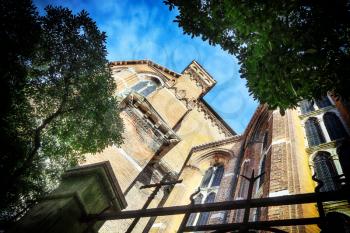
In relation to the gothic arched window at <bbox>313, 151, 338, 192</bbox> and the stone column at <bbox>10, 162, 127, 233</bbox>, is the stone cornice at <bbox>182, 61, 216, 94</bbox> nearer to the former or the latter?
the gothic arched window at <bbox>313, 151, 338, 192</bbox>

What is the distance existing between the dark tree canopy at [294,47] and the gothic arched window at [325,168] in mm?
4888

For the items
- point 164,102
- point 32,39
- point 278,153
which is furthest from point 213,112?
point 32,39

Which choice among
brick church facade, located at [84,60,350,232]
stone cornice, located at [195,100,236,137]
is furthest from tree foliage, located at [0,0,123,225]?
stone cornice, located at [195,100,236,137]

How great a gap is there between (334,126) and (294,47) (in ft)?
26.8

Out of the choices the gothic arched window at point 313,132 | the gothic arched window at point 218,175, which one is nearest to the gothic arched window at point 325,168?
the gothic arched window at point 313,132

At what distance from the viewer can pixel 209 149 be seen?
20062 millimetres

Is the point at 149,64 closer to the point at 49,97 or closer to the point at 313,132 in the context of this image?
the point at 313,132

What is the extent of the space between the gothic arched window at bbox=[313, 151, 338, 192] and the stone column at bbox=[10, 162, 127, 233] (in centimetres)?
769

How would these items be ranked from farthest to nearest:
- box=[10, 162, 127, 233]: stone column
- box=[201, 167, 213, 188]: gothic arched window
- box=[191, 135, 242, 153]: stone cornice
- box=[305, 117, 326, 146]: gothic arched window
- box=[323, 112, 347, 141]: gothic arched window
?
box=[191, 135, 242, 153]: stone cornice
box=[201, 167, 213, 188]: gothic arched window
box=[305, 117, 326, 146]: gothic arched window
box=[323, 112, 347, 141]: gothic arched window
box=[10, 162, 127, 233]: stone column

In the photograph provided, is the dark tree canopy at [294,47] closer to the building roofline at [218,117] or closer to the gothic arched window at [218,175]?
the gothic arched window at [218,175]

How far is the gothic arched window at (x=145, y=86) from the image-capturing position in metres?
21.6

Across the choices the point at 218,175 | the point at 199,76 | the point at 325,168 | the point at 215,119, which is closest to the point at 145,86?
the point at 199,76

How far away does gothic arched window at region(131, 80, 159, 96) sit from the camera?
21.6 metres

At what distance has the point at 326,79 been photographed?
17.3 ft
